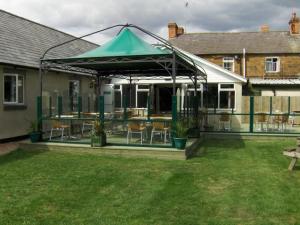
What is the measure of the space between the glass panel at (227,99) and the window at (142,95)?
4599 mm

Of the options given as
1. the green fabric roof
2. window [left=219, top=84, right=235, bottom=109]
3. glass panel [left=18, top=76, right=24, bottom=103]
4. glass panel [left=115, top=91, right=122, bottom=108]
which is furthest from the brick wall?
the green fabric roof

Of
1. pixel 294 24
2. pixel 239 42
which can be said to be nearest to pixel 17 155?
pixel 239 42

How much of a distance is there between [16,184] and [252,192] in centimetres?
455

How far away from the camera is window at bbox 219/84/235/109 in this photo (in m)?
22.8

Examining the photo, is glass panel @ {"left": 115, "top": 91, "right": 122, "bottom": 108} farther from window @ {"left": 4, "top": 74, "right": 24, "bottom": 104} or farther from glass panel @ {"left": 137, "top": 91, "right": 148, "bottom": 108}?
window @ {"left": 4, "top": 74, "right": 24, "bottom": 104}

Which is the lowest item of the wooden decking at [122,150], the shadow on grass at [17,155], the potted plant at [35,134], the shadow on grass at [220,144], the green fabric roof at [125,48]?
the shadow on grass at [17,155]

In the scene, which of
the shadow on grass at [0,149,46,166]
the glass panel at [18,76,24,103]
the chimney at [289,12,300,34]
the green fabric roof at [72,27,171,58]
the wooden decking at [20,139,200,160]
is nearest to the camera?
the shadow on grass at [0,149,46,166]

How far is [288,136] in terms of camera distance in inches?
599

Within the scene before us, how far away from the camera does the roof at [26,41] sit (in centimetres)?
1467

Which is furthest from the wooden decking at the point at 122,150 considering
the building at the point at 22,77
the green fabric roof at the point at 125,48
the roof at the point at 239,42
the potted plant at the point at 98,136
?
the roof at the point at 239,42

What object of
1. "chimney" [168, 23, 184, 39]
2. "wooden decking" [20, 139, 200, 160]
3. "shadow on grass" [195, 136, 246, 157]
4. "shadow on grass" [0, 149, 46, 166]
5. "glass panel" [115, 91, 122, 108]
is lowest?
"shadow on grass" [0, 149, 46, 166]

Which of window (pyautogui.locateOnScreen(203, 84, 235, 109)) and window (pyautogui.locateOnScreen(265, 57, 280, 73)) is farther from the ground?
window (pyautogui.locateOnScreen(265, 57, 280, 73))

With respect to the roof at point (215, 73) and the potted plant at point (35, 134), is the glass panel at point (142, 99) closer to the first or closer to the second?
the roof at point (215, 73)

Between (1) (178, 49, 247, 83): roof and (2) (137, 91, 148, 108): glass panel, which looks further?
(2) (137, 91, 148, 108): glass panel
